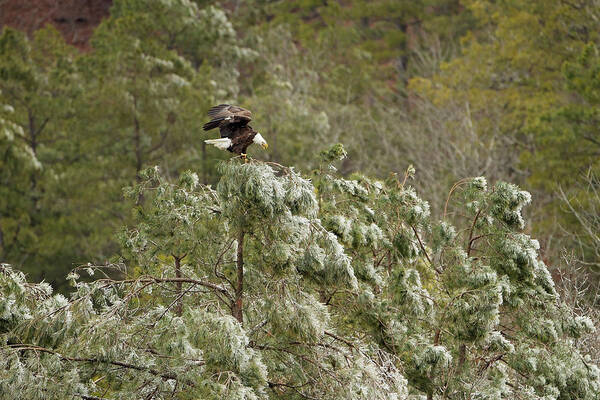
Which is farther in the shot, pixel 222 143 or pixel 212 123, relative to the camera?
pixel 212 123

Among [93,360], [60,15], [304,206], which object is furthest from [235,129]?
[60,15]

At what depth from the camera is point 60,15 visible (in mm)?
45625

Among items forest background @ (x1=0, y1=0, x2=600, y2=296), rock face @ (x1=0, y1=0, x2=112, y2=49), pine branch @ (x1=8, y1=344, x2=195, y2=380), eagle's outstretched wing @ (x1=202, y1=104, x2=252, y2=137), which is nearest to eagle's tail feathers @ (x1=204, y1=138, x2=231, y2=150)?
eagle's outstretched wing @ (x1=202, y1=104, x2=252, y2=137)

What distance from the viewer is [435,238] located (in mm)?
7430

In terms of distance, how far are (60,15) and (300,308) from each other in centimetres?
4304

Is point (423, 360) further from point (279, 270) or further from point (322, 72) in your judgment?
point (322, 72)

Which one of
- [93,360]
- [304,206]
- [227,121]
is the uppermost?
[227,121]

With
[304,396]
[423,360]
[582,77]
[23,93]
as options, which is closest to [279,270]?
[304,396]

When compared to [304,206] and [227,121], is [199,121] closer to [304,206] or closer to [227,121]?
[227,121]

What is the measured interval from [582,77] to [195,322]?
14054 mm

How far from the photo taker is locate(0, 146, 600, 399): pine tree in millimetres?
6008

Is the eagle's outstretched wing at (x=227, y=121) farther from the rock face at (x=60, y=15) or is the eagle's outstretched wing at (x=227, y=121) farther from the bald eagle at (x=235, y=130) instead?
the rock face at (x=60, y=15)

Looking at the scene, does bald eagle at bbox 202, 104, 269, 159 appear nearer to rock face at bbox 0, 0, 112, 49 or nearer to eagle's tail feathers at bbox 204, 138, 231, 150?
eagle's tail feathers at bbox 204, 138, 231, 150

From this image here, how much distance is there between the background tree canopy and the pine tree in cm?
2
